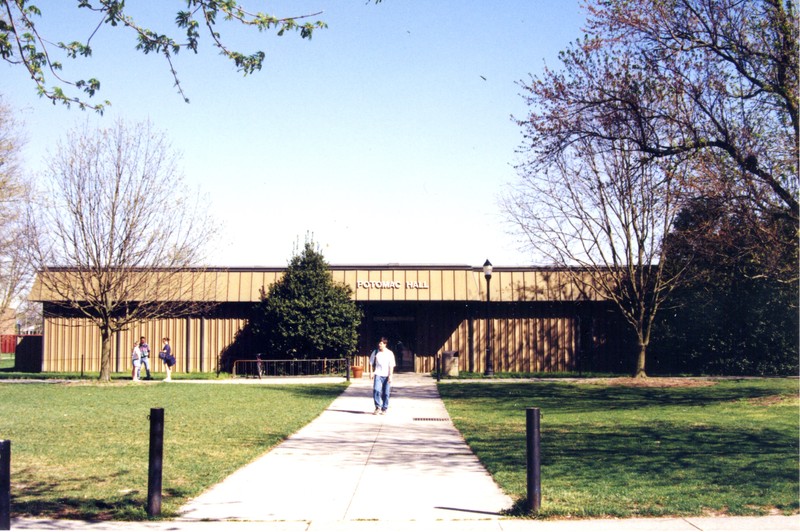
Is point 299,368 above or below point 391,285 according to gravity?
below

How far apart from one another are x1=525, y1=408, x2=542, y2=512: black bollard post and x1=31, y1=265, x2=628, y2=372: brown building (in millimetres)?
23139

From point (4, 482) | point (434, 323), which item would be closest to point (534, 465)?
point (4, 482)

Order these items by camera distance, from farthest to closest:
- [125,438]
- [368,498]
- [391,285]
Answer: [391,285] < [125,438] < [368,498]

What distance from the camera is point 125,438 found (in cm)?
1196

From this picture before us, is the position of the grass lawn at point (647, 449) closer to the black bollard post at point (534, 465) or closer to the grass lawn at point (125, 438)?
the black bollard post at point (534, 465)

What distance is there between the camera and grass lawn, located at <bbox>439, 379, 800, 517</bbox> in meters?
7.42

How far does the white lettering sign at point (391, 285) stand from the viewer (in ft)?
100

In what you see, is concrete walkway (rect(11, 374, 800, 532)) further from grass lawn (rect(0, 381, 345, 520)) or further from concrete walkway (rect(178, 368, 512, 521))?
grass lawn (rect(0, 381, 345, 520))

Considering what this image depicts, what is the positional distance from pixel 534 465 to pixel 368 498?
6.01 feet

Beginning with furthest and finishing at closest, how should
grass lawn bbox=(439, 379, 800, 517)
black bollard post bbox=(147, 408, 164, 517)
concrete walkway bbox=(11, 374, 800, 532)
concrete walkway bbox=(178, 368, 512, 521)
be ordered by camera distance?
grass lawn bbox=(439, 379, 800, 517) → concrete walkway bbox=(178, 368, 512, 521) → black bollard post bbox=(147, 408, 164, 517) → concrete walkway bbox=(11, 374, 800, 532)

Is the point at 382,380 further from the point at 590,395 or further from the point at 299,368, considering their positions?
the point at 299,368

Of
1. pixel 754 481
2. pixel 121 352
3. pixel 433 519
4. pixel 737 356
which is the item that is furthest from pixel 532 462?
pixel 121 352

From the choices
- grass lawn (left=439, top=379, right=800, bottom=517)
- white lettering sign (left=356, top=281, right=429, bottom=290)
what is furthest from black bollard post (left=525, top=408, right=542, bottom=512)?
white lettering sign (left=356, top=281, right=429, bottom=290)

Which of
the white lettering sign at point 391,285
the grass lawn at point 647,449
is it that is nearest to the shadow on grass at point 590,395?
the grass lawn at point 647,449
